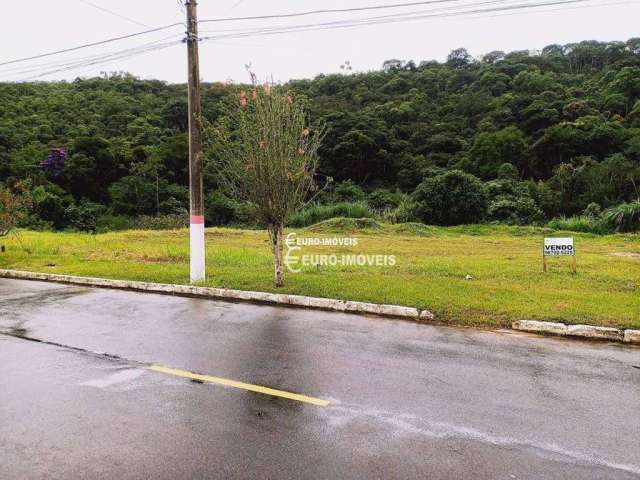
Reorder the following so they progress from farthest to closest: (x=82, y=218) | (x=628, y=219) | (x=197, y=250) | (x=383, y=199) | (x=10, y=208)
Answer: (x=383, y=199) → (x=82, y=218) → (x=628, y=219) → (x=10, y=208) → (x=197, y=250)

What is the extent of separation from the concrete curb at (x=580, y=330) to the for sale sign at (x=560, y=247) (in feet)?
11.9

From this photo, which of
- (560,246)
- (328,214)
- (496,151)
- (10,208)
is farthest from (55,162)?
(560,246)

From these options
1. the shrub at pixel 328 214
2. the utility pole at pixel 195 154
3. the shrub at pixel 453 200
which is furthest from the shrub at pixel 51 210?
the utility pole at pixel 195 154

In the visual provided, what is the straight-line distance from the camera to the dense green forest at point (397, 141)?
38562mm

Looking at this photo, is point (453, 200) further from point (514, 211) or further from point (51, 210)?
point (51, 210)

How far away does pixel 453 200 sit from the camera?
33.6 m

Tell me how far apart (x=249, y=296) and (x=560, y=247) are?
6.55 meters

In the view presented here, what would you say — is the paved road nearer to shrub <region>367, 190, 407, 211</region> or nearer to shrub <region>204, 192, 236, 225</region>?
shrub <region>367, 190, 407, 211</region>

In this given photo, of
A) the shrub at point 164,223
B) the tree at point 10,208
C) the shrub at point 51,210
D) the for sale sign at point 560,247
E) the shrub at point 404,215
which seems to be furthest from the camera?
the shrub at point 51,210

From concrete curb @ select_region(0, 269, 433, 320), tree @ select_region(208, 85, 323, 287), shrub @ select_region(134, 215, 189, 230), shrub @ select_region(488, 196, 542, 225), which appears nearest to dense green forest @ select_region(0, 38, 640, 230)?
shrub @ select_region(488, 196, 542, 225)

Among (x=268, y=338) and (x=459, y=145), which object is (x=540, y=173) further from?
(x=268, y=338)

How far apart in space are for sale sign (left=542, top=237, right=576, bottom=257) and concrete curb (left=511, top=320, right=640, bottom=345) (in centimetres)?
362

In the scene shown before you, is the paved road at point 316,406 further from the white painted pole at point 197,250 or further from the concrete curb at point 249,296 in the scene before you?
the white painted pole at point 197,250

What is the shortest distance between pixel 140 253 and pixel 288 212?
30.2 feet
